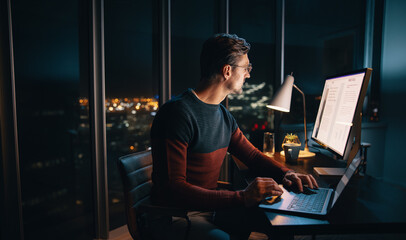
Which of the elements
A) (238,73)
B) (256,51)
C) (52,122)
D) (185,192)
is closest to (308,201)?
(185,192)

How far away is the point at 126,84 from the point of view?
247cm

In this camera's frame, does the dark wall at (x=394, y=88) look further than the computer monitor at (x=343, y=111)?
Yes

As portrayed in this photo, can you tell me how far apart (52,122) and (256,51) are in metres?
2.17

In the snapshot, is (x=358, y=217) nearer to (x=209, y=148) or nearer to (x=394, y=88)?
(x=209, y=148)

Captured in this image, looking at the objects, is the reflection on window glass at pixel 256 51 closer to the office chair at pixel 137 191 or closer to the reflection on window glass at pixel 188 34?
the reflection on window glass at pixel 188 34

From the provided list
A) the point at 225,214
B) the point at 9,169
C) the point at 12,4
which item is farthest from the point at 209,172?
the point at 12,4

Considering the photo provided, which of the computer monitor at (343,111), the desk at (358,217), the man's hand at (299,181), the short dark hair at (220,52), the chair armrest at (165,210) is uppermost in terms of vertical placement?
the short dark hair at (220,52)

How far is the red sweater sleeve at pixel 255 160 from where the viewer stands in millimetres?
1269

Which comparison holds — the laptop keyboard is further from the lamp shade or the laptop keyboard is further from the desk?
the lamp shade

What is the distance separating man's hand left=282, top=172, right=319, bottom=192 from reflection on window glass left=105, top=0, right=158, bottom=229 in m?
1.49

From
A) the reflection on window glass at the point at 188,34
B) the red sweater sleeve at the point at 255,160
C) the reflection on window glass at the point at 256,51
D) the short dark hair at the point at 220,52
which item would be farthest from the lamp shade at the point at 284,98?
the reflection on window glass at the point at 188,34

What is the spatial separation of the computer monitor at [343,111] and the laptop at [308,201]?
207 mm

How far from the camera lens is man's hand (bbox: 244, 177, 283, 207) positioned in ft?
3.04

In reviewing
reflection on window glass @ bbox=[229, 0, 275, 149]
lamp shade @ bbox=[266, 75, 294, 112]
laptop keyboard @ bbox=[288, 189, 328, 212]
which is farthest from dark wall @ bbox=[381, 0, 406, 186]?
laptop keyboard @ bbox=[288, 189, 328, 212]
